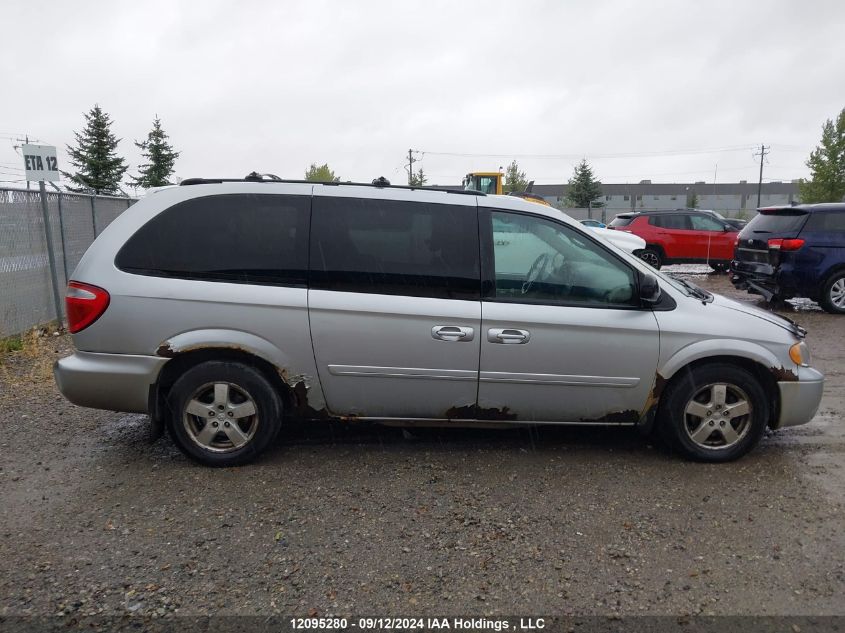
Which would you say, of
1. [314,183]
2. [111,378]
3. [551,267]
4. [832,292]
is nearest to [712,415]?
[551,267]

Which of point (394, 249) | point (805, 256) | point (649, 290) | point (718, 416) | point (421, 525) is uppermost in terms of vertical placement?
point (394, 249)

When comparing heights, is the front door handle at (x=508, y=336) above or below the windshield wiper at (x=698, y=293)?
below

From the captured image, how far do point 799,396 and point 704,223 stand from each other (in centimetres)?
1413

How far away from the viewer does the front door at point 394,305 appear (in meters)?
3.81

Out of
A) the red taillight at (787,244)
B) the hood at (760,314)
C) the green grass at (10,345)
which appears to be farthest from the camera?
the red taillight at (787,244)

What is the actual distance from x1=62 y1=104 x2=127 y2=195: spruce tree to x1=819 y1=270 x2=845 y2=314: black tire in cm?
4184

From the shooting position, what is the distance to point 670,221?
16906mm

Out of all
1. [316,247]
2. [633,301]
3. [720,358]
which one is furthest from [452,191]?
[720,358]

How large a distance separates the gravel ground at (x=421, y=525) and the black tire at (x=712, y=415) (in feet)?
0.42

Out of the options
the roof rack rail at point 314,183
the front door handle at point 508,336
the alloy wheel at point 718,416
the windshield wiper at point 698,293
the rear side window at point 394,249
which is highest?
the roof rack rail at point 314,183

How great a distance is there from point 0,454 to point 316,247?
2671mm

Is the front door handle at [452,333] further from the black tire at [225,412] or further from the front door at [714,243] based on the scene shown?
the front door at [714,243]

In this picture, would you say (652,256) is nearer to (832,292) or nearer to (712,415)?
(832,292)

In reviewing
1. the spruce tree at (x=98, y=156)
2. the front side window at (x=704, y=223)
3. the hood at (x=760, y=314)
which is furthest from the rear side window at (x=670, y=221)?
the spruce tree at (x=98, y=156)
